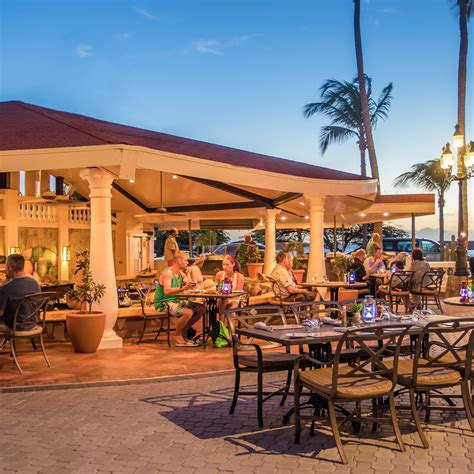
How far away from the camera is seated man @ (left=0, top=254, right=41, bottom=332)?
24.3 ft

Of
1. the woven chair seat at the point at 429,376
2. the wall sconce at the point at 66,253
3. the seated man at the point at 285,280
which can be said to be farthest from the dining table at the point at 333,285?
the wall sconce at the point at 66,253

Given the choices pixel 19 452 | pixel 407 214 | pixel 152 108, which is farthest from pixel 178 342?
pixel 152 108

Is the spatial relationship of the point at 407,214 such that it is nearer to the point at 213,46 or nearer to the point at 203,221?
the point at 203,221

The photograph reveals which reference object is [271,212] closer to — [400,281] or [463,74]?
[400,281]

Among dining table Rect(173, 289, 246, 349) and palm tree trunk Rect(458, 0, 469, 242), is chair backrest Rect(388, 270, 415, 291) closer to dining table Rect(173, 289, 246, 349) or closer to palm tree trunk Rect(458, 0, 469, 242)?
dining table Rect(173, 289, 246, 349)

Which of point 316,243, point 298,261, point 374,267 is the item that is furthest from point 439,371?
point 298,261

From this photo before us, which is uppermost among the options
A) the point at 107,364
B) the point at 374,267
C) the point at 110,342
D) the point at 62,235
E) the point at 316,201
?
the point at 316,201

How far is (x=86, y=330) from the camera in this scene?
27.7 ft

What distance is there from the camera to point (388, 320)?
5727 millimetres

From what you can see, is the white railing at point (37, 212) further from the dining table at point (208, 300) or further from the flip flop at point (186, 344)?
the flip flop at point (186, 344)

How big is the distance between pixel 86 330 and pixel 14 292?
131cm

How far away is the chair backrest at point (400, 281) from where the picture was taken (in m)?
12.8

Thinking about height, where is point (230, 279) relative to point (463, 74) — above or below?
below

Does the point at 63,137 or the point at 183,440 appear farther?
the point at 63,137
